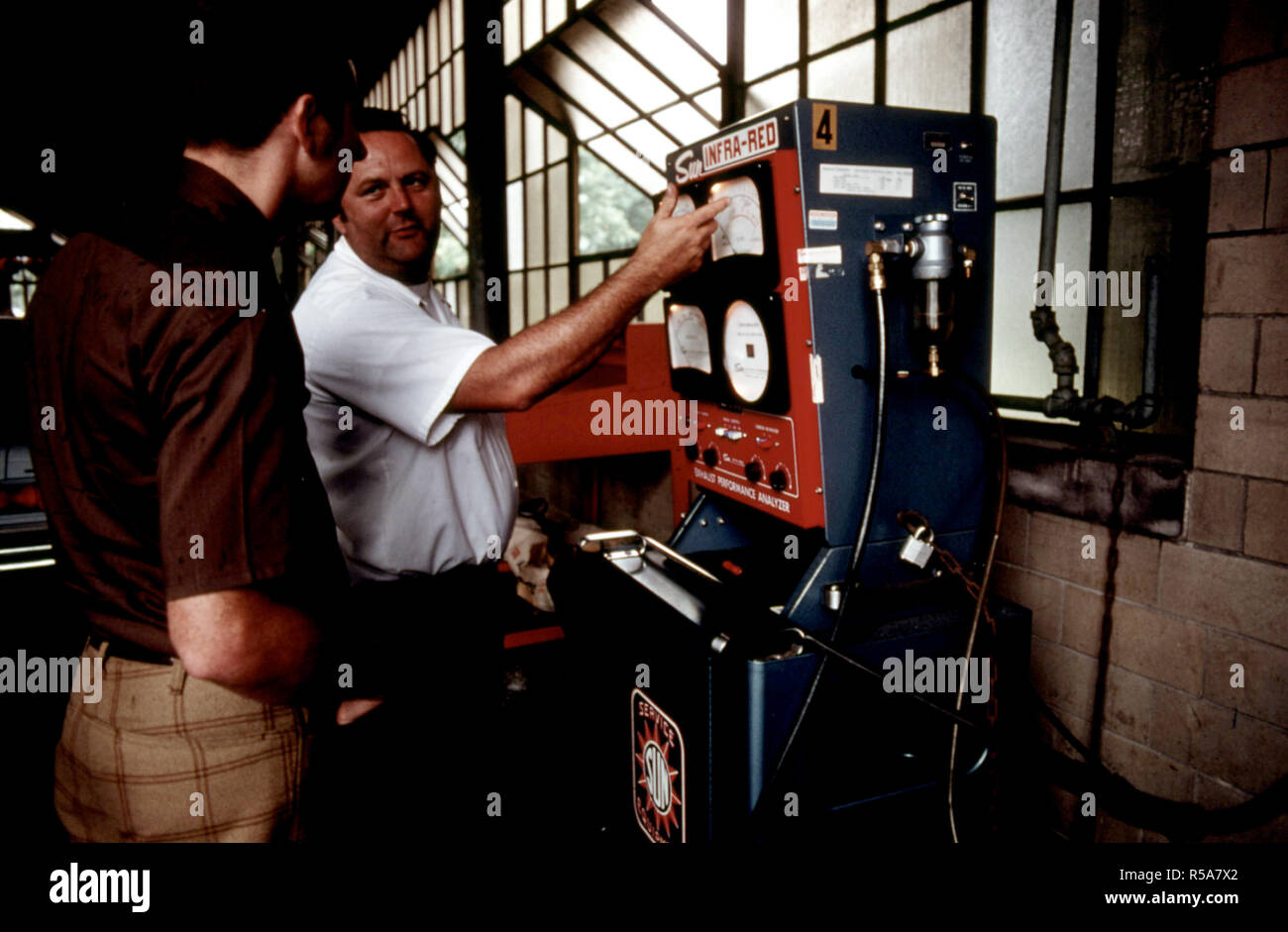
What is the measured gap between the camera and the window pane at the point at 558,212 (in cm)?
491

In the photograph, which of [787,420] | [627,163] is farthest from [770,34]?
[787,420]

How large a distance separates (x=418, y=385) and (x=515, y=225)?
452cm

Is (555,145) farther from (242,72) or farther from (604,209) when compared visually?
(242,72)

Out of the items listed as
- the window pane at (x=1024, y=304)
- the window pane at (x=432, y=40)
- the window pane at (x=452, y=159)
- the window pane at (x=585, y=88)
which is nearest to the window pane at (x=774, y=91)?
the window pane at (x=1024, y=304)

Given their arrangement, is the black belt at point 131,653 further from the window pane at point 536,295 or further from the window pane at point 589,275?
the window pane at point 536,295

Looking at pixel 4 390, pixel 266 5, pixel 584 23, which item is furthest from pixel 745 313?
pixel 4 390

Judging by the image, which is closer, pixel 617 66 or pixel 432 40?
pixel 617 66

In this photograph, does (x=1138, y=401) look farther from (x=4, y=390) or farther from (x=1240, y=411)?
(x=4, y=390)

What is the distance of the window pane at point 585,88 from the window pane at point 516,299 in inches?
57.7

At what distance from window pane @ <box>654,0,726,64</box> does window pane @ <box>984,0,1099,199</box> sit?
144 centimetres

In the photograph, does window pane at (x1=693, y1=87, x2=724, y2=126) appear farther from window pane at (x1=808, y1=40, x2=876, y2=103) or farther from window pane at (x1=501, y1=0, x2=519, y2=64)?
window pane at (x1=501, y1=0, x2=519, y2=64)

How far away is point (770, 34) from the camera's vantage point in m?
2.87

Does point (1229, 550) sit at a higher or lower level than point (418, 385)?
lower
